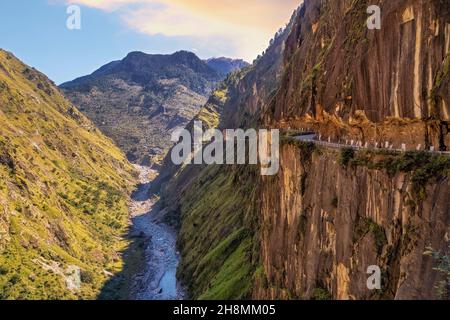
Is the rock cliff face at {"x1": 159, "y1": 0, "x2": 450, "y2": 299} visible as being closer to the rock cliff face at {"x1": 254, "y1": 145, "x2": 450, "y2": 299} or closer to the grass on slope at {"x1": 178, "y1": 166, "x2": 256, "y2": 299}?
the rock cliff face at {"x1": 254, "y1": 145, "x2": 450, "y2": 299}

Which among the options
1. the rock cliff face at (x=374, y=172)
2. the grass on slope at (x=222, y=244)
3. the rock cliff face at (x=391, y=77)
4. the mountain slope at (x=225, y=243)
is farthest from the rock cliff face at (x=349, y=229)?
the grass on slope at (x=222, y=244)

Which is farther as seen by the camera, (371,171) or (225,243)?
(225,243)

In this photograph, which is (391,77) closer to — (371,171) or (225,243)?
(371,171)

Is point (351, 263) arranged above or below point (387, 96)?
below

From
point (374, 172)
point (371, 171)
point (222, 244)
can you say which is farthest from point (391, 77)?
point (222, 244)

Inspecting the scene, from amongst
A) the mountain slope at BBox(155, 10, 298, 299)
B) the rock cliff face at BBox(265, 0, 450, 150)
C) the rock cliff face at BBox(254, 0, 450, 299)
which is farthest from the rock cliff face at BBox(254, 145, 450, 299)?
the mountain slope at BBox(155, 10, 298, 299)

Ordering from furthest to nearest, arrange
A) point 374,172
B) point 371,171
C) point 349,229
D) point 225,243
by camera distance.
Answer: point 225,243
point 349,229
point 371,171
point 374,172

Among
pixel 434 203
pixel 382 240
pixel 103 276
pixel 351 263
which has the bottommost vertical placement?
pixel 103 276

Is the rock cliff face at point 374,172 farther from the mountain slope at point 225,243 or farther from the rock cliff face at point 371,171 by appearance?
the mountain slope at point 225,243

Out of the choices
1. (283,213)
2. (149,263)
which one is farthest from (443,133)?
(149,263)

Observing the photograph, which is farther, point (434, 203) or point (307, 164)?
point (307, 164)
